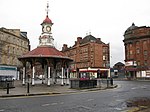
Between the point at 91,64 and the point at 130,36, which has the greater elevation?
the point at 130,36

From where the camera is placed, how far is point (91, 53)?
258ft

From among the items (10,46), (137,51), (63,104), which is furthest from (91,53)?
(63,104)

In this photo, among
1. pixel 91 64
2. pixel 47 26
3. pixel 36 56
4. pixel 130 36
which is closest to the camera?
pixel 36 56

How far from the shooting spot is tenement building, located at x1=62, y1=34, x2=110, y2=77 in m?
78.8

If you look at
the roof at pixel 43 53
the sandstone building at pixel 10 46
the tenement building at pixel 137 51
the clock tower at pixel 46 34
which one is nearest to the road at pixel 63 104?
the roof at pixel 43 53

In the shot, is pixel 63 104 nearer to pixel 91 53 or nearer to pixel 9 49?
pixel 9 49

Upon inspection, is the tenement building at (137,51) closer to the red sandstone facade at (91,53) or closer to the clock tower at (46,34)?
the red sandstone facade at (91,53)

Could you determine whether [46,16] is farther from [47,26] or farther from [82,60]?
[82,60]

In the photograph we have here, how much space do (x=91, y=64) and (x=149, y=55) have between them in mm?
20040

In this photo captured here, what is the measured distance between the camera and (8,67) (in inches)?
2040

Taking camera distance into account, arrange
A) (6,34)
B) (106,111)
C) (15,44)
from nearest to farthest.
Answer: (106,111)
(6,34)
(15,44)

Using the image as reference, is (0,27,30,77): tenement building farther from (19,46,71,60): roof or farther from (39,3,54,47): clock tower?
(19,46,71,60): roof

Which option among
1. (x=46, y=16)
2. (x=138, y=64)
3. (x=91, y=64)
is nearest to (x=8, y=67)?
(x=46, y=16)

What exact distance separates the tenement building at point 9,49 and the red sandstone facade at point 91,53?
27.4 meters
